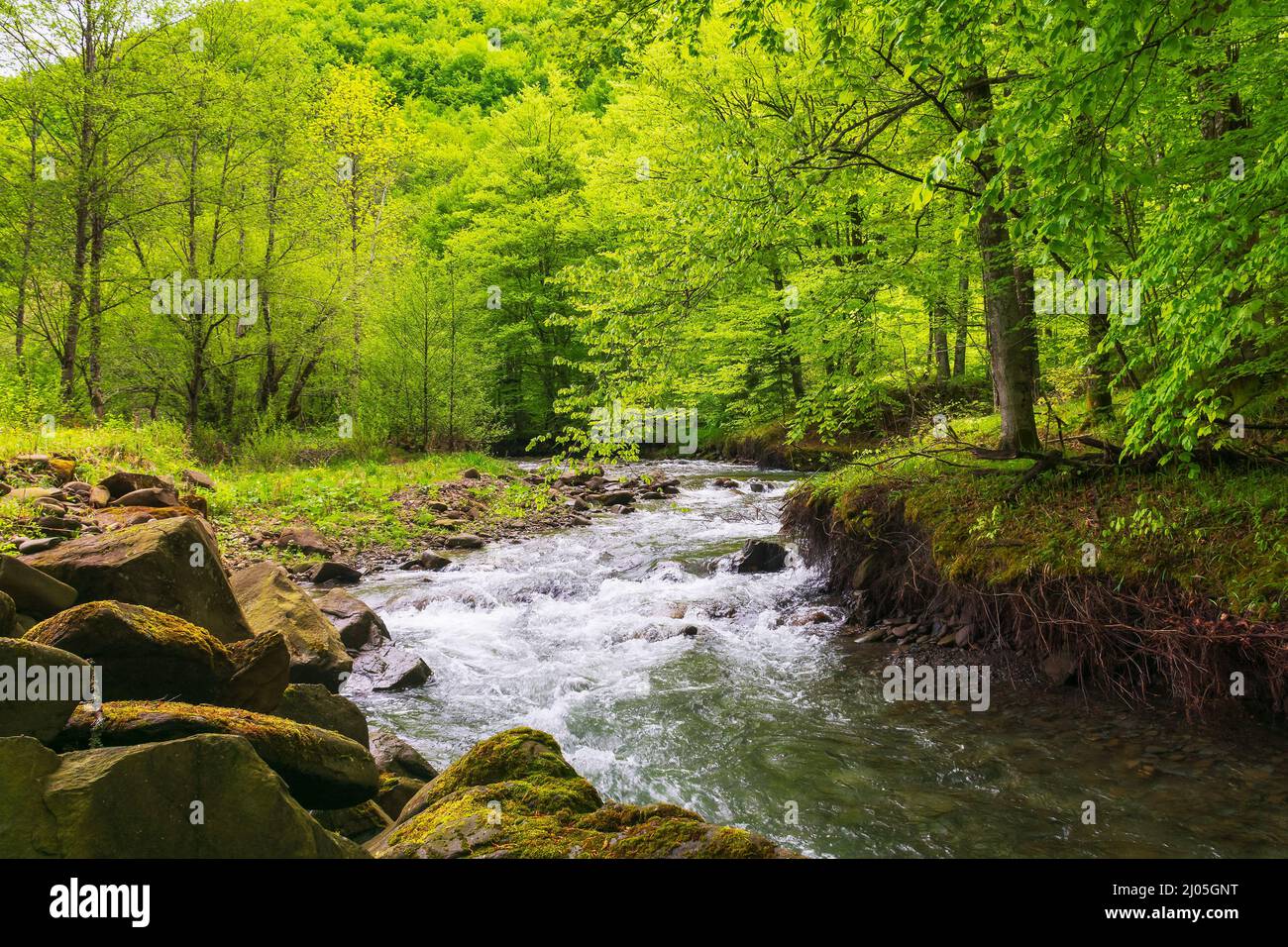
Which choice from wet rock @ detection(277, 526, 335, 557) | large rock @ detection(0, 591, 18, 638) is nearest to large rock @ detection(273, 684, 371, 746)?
large rock @ detection(0, 591, 18, 638)

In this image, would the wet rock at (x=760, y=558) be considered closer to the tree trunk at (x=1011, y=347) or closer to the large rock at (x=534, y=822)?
the tree trunk at (x=1011, y=347)

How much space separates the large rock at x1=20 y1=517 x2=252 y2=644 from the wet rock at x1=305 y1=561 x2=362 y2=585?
4.84 m

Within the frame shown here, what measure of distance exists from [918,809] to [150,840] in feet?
14.7

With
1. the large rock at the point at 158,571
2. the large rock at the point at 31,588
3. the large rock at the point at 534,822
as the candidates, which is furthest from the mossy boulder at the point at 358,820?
the large rock at the point at 31,588

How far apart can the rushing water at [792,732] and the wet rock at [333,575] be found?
534 millimetres

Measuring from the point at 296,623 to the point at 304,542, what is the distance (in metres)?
5.42

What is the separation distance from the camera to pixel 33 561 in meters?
5.48

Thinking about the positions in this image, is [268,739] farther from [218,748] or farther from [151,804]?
[151,804]

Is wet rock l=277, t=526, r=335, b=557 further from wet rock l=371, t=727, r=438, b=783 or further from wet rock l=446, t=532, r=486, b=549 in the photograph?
wet rock l=371, t=727, r=438, b=783

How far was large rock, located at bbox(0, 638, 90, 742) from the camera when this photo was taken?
3.03 meters
